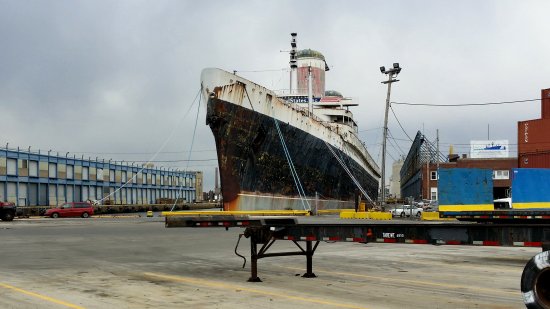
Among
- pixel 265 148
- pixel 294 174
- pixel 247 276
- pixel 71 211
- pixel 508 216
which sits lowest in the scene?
pixel 71 211

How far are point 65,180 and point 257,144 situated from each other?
4275 cm

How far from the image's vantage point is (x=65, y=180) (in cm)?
6931

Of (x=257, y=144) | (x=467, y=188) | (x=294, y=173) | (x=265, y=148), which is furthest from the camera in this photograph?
(x=294, y=173)

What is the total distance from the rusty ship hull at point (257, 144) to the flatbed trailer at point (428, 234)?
2218 cm

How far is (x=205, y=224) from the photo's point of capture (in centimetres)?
1116

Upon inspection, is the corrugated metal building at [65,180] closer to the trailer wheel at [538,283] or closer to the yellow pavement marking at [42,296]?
the yellow pavement marking at [42,296]

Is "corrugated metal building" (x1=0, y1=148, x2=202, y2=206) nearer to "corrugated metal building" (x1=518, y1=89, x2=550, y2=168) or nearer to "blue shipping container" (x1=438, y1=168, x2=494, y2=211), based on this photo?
"blue shipping container" (x1=438, y1=168, x2=494, y2=211)

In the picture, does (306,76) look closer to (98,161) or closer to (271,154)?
(271,154)

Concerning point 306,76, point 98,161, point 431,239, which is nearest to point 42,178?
point 98,161

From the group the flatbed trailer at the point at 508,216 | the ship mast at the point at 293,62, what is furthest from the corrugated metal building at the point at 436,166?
the flatbed trailer at the point at 508,216

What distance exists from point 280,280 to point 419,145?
80985mm

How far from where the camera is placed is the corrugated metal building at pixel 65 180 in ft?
195

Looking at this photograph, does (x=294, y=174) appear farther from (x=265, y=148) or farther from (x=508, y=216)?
(x=508, y=216)

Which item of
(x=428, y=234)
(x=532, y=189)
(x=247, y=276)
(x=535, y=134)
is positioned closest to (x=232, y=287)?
(x=247, y=276)
